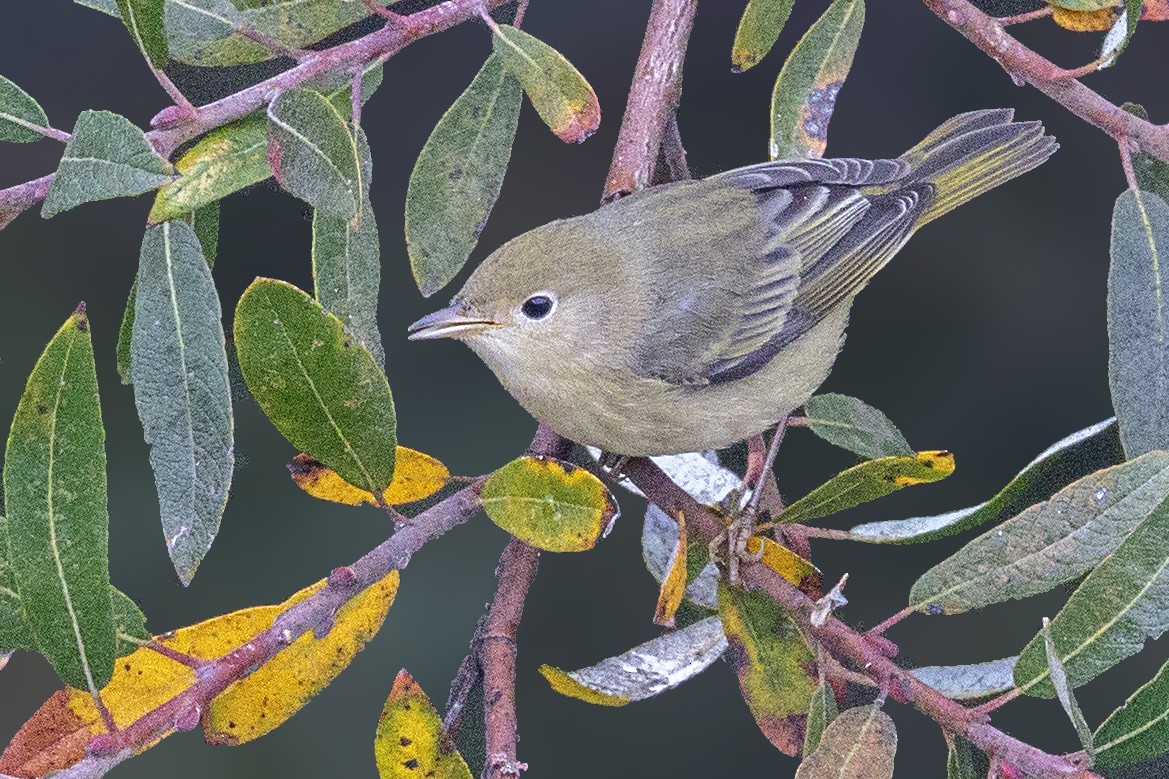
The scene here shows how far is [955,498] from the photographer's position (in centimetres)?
363

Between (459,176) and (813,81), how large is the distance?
0.88m

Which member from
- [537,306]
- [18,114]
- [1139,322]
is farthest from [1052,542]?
[18,114]

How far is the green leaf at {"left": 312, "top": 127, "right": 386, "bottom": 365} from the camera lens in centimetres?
228

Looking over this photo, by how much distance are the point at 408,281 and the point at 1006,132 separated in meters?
1.78

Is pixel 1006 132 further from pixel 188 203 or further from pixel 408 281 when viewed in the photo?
pixel 188 203

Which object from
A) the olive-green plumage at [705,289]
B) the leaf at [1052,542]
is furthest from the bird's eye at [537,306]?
the leaf at [1052,542]

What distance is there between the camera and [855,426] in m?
2.77

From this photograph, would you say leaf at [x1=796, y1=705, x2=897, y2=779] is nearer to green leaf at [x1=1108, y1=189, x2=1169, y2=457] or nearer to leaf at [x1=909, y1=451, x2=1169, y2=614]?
leaf at [x1=909, y1=451, x2=1169, y2=614]

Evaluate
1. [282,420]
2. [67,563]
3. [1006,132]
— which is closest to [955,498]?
[1006,132]

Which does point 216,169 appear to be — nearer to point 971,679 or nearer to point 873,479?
point 873,479

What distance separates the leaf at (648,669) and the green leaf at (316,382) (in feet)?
1.57

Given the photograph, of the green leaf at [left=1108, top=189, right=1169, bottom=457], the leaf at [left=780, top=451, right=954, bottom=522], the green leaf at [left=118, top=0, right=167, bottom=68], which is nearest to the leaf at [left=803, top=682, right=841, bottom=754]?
the leaf at [left=780, top=451, right=954, bottom=522]

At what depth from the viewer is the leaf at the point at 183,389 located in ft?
6.52

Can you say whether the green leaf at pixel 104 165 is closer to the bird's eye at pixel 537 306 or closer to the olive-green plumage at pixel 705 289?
the olive-green plumage at pixel 705 289
